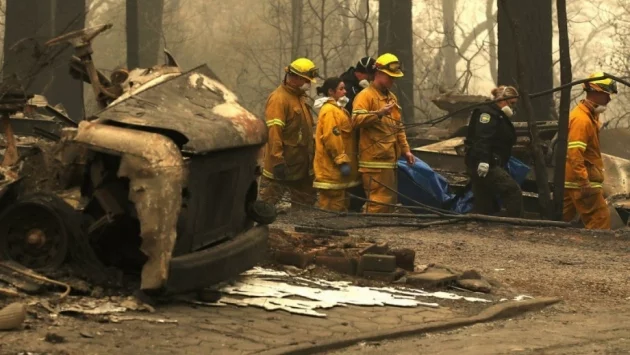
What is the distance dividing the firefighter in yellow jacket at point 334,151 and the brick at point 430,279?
4.65m

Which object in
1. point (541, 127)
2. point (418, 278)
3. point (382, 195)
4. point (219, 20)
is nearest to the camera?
point (418, 278)

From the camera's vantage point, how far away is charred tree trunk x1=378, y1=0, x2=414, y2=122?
90.8 ft

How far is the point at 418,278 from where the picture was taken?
10.3 meters

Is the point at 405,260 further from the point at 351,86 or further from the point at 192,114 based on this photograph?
the point at 351,86

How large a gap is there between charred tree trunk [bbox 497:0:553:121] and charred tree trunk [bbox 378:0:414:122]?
7.15 meters

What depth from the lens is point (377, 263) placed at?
10.4 metres

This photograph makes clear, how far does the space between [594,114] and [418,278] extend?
5.77 meters

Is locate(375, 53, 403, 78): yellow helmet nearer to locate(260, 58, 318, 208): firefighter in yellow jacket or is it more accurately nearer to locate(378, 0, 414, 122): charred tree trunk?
locate(260, 58, 318, 208): firefighter in yellow jacket

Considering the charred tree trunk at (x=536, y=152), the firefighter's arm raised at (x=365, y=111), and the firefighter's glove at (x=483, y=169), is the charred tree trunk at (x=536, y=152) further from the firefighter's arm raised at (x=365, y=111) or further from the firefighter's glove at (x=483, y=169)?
the firefighter's arm raised at (x=365, y=111)

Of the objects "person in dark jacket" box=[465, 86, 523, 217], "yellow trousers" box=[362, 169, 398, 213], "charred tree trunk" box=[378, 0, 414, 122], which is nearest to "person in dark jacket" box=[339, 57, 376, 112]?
"yellow trousers" box=[362, 169, 398, 213]

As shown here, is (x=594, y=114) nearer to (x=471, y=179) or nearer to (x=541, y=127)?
(x=471, y=179)

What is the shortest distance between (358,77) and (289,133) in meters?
1.57

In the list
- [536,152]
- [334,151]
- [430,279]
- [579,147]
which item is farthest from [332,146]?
[430,279]

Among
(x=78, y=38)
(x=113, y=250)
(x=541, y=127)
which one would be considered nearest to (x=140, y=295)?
(x=113, y=250)
